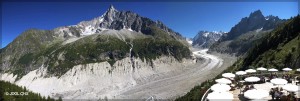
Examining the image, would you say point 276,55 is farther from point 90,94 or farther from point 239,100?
point 90,94

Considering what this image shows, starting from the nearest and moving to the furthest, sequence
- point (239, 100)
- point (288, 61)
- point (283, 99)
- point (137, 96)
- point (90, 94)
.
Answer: point (283, 99)
point (239, 100)
point (288, 61)
point (137, 96)
point (90, 94)

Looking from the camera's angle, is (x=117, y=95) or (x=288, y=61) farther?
(x=117, y=95)

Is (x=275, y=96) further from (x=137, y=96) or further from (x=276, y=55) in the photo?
(x=137, y=96)

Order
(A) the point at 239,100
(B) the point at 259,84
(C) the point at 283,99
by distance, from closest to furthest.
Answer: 1. (C) the point at 283,99
2. (A) the point at 239,100
3. (B) the point at 259,84

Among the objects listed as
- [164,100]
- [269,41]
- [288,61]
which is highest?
[269,41]

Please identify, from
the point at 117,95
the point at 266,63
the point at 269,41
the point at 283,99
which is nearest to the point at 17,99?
the point at 117,95

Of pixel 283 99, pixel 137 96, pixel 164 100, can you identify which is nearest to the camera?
pixel 283 99

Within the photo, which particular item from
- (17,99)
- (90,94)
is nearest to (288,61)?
(17,99)

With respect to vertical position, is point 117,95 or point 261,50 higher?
point 261,50

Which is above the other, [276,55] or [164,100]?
[276,55]
